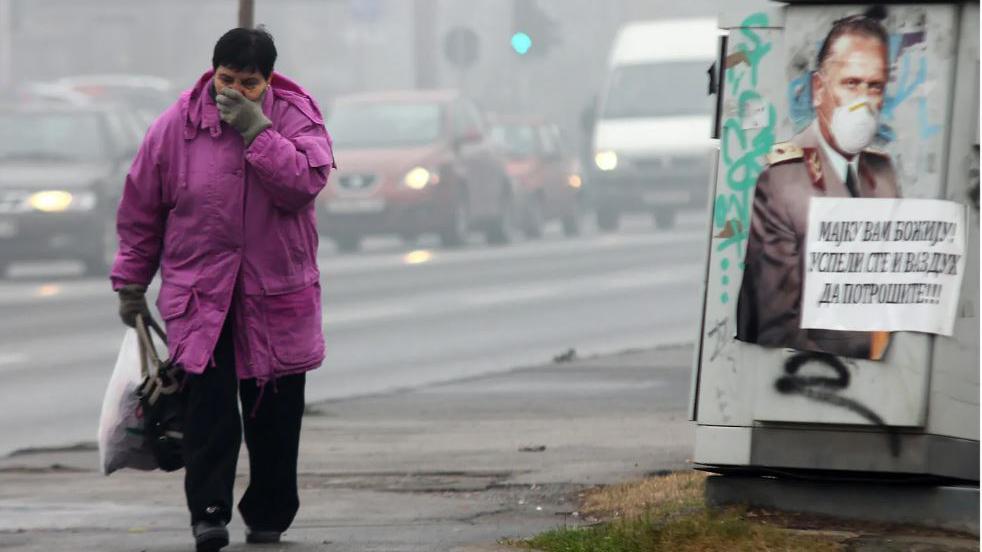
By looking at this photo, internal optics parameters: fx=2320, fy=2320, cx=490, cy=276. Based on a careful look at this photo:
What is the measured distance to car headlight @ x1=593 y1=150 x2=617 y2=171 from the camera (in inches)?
1227

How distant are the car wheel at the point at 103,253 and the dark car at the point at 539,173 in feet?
27.1

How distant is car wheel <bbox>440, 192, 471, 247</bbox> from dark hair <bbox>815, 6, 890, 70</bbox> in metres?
21.6

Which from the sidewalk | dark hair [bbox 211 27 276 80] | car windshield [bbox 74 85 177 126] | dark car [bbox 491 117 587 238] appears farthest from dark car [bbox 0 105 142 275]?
car windshield [bbox 74 85 177 126]

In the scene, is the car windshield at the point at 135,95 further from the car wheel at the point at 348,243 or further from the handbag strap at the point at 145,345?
the handbag strap at the point at 145,345

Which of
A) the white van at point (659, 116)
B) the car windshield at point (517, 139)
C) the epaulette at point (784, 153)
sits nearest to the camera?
the epaulette at point (784, 153)

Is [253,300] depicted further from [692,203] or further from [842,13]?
[692,203]

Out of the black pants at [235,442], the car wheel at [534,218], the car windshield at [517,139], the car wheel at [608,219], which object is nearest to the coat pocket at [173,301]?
the black pants at [235,442]

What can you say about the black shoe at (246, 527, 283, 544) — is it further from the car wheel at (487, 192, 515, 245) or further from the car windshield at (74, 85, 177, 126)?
the car windshield at (74, 85, 177, 126)

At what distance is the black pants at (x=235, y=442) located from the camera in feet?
21.9

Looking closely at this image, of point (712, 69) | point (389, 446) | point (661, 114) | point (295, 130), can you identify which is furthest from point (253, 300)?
point (661, 114)

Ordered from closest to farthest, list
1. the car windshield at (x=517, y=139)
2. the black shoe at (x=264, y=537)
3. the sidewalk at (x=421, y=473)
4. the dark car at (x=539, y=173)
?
the black shoe at (x=264, y=537) < the sidewalk at (x=421, y=473) < the dark car at (x=539, y=173) < the car windshield at (x=517, y=139)

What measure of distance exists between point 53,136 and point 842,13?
1864 cm

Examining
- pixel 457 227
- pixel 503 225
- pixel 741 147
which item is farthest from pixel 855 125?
pixel 503 225

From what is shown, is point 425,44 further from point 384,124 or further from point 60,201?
point 60,201
